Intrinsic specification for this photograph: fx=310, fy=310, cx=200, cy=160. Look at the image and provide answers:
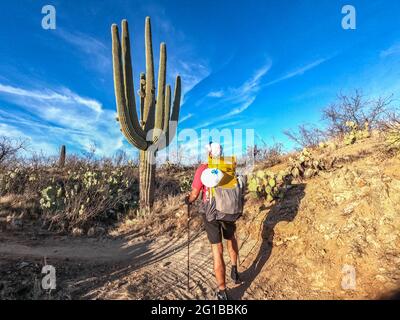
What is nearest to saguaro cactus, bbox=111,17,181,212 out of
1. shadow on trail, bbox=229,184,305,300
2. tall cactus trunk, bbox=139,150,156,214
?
tall cactus trunk, bbox=139,150,156,214

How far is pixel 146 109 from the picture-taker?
8070 mm

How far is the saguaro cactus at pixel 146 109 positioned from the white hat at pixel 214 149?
13.3ft

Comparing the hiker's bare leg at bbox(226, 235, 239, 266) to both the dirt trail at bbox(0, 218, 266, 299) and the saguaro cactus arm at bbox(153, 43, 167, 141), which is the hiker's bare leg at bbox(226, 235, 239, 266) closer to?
the dirt trail at bbox(0, 218, 266, 299)

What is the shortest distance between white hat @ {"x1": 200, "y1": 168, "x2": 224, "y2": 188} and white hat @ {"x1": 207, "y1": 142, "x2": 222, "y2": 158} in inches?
7.7

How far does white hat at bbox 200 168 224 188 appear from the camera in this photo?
337cm

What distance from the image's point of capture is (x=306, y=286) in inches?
133

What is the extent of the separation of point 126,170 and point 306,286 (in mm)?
8238

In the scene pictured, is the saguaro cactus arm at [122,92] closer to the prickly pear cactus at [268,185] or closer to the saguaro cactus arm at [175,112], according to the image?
the saguaro cactus arm at [175,112]

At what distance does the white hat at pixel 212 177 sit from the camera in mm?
3371

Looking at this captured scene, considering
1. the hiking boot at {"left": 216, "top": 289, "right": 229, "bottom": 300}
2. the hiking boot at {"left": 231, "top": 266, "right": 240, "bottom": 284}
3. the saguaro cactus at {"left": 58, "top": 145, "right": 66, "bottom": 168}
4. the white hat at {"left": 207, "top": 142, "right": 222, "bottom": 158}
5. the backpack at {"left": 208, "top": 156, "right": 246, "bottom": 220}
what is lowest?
the hiking boot at {"left": 216, "top": 289, "right": 229, "bottom": 300}

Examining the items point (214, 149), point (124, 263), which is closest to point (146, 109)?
point (124, 263)
